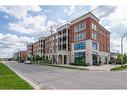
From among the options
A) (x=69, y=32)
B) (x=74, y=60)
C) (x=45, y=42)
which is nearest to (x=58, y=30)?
(x=69, y=32)

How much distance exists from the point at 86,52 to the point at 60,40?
18.3 metres

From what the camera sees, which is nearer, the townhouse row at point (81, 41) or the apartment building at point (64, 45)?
the townhouse row at point (81, 41)

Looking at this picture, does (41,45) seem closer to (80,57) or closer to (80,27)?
(80,27)

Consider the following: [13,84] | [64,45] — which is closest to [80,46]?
[64,45]

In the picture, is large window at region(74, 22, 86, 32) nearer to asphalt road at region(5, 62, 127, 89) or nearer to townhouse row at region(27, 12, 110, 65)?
townhouse row at region(27, 12, 110, 65)

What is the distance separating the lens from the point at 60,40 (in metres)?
67.2

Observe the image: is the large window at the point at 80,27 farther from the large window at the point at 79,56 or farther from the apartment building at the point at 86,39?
the large window at the point at 79,56

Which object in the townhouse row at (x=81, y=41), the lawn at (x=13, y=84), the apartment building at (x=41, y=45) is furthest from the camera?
the apartment building at (x=41, y=45)

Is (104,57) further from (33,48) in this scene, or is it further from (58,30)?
(33,48)

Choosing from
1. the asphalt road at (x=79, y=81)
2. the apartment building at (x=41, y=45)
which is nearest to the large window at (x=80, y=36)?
the asphalt road at (x=79, y=81)

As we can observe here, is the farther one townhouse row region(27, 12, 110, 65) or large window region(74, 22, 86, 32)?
large window region(74, 22, 86, 32)

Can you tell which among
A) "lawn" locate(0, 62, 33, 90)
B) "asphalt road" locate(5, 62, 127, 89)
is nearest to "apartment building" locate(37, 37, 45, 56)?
"asphalt road" locate(5, 62, 127, 89)

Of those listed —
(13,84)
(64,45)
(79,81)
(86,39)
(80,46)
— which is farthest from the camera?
(64,45)
